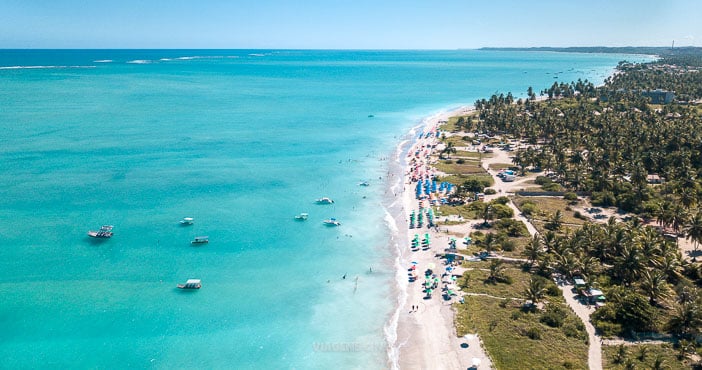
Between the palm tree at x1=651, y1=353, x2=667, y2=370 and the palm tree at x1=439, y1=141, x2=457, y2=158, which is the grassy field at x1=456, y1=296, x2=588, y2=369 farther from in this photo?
the palm tree at x1=439, y1=141, x2=457, y2=158

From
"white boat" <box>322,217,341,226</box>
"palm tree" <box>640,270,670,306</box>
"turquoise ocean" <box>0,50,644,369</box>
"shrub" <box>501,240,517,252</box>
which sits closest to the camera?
"turquoise ocean" <box>0,50,644,369</box>

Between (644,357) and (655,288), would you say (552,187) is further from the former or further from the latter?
(644,357)

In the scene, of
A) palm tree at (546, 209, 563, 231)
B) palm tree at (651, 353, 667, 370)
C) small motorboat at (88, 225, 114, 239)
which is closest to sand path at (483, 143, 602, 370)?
palm tree at (546, 209, 563, 231)

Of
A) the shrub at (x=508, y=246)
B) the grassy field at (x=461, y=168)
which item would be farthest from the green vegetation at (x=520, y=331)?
the grassy field at (x=461, y=168)

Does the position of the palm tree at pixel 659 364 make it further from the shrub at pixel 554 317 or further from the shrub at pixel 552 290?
the shrub at pixel 552 290

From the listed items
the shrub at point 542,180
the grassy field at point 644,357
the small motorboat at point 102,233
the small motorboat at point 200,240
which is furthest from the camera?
the shrub at point 542,180

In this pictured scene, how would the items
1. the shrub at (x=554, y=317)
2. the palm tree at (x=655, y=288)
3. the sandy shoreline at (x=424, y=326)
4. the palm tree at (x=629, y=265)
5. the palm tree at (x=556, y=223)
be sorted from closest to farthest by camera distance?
the sandy shoreline at (x=424, y=326), the shrub at (x=554, y=317), the palm tree at (x=655, y=288), the palm tree at (x=629, y=265), the palm tree at (x=556, y=223)

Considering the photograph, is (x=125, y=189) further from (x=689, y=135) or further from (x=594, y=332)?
(x=689, y=135)

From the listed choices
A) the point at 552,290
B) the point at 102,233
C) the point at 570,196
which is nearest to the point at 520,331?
the point at 552,290

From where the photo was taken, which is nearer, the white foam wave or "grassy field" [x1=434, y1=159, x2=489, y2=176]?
the white foam wave
